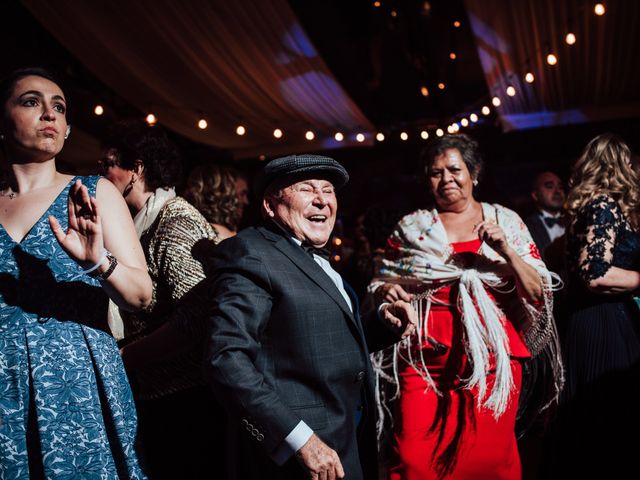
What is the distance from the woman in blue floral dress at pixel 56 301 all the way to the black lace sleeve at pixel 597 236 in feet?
6.76

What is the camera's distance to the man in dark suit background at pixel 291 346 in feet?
5.99

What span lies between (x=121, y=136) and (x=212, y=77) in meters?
4.07

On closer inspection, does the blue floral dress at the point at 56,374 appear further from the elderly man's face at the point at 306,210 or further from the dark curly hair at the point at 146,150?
the dark curly hair at the point at 146,150

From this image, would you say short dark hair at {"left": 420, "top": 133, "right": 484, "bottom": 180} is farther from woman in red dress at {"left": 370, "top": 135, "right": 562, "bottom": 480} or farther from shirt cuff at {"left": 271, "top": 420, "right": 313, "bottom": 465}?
shirt cuff at {"left": 271, "top": 420, "right": 313, "bottom": 465}

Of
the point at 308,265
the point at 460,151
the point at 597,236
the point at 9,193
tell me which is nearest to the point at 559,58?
the point at 460,151

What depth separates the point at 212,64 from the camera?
6477mm

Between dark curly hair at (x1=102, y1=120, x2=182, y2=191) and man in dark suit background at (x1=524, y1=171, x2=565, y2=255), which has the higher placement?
dark curly hair at (x1=102, y1=120, x2=182, y2=191)

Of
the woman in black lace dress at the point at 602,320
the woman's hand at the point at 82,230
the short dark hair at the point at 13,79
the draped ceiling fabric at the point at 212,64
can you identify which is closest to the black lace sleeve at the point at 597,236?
the woman in black lace dress at the point at 602,320

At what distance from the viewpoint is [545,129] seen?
8.66 metres

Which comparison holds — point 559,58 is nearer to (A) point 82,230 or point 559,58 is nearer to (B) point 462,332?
(B) point 462,332

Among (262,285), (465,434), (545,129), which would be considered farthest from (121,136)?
(545,129)

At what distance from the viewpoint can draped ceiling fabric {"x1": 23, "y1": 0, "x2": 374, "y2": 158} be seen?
220 inches

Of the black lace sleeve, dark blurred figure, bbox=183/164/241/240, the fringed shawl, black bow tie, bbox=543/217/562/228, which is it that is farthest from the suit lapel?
black bow tie, bbox=543/217/562/228

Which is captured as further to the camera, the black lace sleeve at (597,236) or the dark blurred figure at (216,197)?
the dark blurred figure at (216,197)
